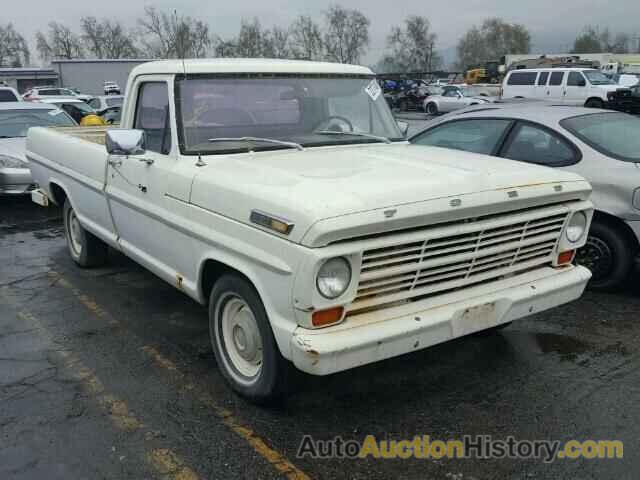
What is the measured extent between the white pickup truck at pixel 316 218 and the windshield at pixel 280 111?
12 millimetres

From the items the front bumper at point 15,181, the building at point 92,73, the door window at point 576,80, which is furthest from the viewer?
the building at point 92,73

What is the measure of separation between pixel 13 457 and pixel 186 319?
1973mm

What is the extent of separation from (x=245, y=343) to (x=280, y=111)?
177 cm

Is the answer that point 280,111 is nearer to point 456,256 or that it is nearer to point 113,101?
point 456,256

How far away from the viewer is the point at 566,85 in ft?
82.0

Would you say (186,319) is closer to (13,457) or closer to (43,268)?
(13,457)

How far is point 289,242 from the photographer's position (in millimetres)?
2955

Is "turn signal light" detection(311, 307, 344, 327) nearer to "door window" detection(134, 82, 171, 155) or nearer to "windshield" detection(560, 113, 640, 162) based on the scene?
"door window" detection(134, 82, 171, 155)

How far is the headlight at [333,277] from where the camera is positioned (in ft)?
9.60

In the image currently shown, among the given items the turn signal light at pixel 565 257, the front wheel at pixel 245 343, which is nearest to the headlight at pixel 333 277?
the front wheel at pixel 245 343

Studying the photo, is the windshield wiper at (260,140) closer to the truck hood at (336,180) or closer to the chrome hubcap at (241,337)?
the truck hood at (336,180)

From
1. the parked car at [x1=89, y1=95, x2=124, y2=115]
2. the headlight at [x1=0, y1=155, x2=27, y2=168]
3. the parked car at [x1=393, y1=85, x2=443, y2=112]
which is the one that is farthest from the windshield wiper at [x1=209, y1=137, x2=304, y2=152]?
the parked car at [x1=393, y1=85, x2=443, y2=112]

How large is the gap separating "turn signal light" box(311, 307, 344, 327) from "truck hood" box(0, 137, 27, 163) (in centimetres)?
777

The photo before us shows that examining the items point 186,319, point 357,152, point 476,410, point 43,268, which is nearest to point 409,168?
point 357,152
